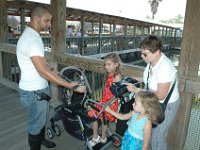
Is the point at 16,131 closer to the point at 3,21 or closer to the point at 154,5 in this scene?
the point at 3,21

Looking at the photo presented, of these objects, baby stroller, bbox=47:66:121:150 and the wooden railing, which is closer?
baby stroller, bbox=47:66:121:150

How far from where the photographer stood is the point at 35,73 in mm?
2490

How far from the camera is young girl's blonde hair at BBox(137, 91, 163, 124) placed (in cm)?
204

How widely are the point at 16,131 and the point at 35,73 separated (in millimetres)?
1644

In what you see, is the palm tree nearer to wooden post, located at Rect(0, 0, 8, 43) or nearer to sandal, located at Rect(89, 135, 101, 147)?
wooden post, located at Rect(0, 0, 8, 43)

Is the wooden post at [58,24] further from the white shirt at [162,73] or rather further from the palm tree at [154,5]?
the palm tree at [154,5]

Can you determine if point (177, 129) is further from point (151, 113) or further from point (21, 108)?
point (21, 108)

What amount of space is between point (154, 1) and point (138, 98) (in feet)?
213

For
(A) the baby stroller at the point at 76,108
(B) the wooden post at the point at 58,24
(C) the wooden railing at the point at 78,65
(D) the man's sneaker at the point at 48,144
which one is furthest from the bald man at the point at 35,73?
(B) the wooden post at the point at 58,24

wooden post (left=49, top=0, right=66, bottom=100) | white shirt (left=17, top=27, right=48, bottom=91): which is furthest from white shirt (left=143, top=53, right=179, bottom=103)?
wooden post (left=49, top=0, right=66, bottom=100)

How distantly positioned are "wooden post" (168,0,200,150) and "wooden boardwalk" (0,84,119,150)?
3.58 feet

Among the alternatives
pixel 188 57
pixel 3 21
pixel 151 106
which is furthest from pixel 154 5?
pixel 151 106

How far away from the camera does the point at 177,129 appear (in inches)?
114

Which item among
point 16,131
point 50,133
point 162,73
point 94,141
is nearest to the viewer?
point 162,73
